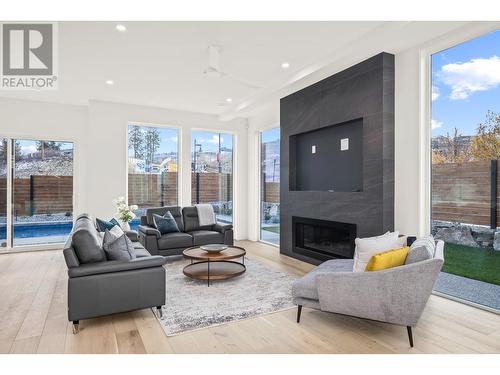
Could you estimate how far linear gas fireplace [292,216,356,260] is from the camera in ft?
14.9

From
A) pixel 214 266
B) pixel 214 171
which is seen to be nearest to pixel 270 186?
pixel 214 171

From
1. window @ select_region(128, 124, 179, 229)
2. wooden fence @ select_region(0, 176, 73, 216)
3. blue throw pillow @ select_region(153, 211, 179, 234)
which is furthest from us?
window @ select_region(128, 124, 179, 229)

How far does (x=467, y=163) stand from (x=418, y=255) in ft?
5.05

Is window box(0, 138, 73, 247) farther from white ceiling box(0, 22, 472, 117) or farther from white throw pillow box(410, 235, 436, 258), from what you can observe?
white throw pillow box(410, 235, 436, 258)

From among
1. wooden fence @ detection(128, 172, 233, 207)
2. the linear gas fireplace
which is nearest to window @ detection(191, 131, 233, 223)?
wooden fence @ detection(128, 172, 233, 207)

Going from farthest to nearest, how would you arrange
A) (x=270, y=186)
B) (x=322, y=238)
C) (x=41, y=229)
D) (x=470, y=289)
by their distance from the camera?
(x=270, y=186), (x=41, y=229), (x=322, y=238), (x=470, y=289)

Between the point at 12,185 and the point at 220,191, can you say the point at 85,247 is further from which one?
the point at 220,191

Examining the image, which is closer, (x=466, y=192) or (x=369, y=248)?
(x=369, y=248)

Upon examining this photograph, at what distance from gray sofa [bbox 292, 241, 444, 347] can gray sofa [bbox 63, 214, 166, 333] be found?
154 centimetres

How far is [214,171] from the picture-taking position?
7559 millimetres

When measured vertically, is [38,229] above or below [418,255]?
below

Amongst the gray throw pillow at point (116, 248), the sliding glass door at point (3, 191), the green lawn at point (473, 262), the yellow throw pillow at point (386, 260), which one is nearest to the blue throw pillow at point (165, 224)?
the gray throw pillow at point (116, 248)

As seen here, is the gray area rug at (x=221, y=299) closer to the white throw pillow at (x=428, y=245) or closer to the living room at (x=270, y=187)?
the living room at (x=270, y=187)

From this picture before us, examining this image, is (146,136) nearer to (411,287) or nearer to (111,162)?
(111,162)
